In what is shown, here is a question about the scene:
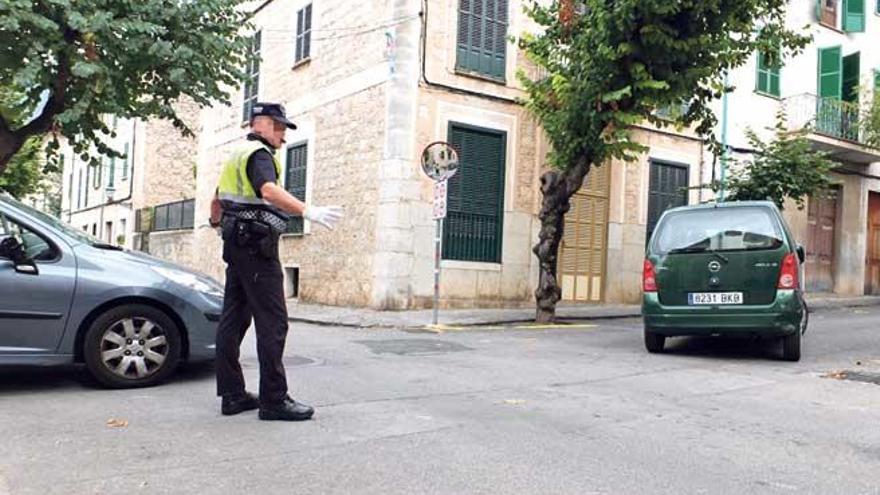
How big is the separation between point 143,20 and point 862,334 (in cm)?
1044

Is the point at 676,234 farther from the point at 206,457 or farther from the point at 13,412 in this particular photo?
the point at 13,412

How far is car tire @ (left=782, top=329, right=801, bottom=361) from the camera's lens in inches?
318

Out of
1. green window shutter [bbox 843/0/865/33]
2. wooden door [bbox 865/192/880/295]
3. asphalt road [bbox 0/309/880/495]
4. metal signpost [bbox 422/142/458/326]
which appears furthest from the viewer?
wooden door [bbox 865/192/880/295]

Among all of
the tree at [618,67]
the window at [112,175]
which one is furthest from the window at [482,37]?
the window at [112,175]

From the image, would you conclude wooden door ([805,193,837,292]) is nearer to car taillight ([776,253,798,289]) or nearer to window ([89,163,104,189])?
car taillight ([776,253,798,289])

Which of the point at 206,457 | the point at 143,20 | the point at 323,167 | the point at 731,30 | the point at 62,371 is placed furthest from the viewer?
the point at 323,167

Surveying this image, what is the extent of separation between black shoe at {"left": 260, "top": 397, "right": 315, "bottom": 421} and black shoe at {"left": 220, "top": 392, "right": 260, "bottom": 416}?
0.77 feet

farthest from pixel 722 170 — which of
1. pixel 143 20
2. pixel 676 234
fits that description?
pixel 143 20

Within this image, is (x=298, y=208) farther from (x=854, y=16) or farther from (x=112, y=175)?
(x=112, y=175)

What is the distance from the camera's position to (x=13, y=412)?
498 centimetres

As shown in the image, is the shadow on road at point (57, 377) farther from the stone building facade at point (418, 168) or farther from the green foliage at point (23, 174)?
the green foliage at point (23, 174)

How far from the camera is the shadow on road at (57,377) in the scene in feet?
19.0

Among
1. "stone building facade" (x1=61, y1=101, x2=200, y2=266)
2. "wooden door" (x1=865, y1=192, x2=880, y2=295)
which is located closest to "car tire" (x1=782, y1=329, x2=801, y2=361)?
"wooden door" (x1=865, y1=192, x2=880, y2=295)

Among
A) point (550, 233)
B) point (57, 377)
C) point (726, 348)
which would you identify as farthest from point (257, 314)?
point (550, 233)
